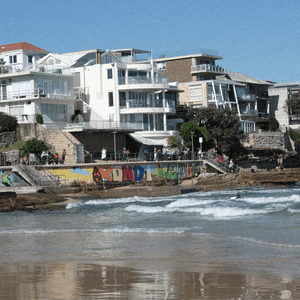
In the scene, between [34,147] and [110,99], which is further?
[110,99]

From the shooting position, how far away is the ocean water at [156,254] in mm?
11422

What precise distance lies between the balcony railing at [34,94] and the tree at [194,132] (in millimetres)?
12356

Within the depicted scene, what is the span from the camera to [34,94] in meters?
51.3

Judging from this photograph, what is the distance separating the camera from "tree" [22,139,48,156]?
147 ft

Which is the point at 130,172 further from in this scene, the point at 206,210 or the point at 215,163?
the point at 206,210

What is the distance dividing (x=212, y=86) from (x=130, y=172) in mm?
25403

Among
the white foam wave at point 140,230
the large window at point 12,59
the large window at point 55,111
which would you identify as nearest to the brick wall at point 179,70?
the large window at point 12,59

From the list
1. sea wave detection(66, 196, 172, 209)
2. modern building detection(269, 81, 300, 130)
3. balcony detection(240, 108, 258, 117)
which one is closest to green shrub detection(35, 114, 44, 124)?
sea wave detection(66, 196, 172, 209)

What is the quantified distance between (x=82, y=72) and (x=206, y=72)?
800 inches

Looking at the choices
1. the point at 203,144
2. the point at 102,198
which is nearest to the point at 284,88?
the point at 203,144

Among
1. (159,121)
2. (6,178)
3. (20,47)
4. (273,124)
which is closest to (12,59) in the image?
(20,47)

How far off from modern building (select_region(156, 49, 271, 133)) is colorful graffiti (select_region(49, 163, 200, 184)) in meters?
16.6

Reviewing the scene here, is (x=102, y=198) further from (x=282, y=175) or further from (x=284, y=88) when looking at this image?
(x=284, y=88)

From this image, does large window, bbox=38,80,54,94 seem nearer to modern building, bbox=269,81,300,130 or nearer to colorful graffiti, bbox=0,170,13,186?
colorful graffiti, bbox=0,170,13,186
